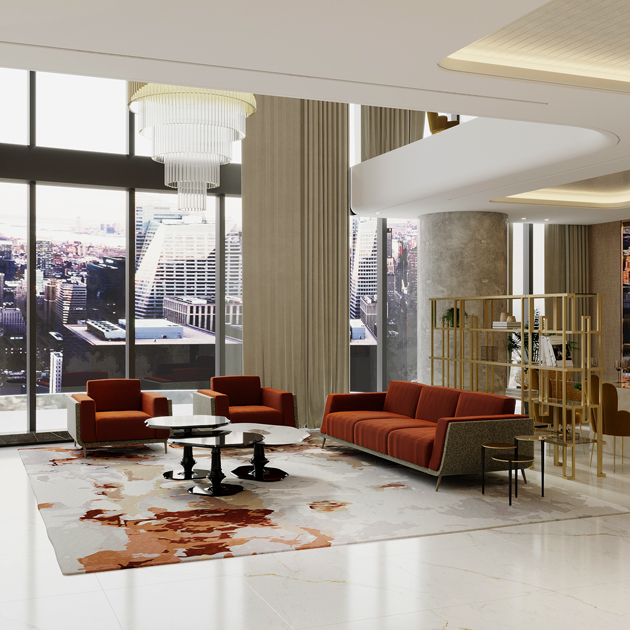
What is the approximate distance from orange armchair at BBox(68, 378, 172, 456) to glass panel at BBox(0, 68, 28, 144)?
129 inches

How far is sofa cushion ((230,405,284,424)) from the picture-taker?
341 inches

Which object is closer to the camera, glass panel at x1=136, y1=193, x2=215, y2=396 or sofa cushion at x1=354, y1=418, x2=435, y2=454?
sofa cushion at x1=354, y1=418, x2=435, y2=454

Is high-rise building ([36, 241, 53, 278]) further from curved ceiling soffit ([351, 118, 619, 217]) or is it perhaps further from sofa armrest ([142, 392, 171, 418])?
curved ceiling soffit ([351, 118, 619, 217])

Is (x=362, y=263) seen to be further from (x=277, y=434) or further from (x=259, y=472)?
(x=259, y=472)

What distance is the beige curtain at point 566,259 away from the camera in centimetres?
1191

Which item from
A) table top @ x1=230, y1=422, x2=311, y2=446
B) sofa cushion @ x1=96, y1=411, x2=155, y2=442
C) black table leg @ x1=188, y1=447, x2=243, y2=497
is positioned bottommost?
black table leg @ x1=188, y1=447, x2=243, y2=497

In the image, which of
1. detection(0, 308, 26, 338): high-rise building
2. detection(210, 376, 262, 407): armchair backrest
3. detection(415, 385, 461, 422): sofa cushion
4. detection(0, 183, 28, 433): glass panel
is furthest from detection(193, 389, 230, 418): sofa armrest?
detection(0, 308, 26, 338): high-rise building

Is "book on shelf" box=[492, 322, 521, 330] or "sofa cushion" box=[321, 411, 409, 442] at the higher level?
"book on shelf" box=[492, 322, 521, 330]

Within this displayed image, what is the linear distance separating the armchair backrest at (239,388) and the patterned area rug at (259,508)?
140cm

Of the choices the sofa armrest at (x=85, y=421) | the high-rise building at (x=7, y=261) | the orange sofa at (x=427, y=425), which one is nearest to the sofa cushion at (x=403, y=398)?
the orange sofa at (x=427, y=425)

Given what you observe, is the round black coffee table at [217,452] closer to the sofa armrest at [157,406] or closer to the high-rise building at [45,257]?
the sofa armrest at [157,406]

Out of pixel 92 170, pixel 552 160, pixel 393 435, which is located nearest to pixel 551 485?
pixel 393 435

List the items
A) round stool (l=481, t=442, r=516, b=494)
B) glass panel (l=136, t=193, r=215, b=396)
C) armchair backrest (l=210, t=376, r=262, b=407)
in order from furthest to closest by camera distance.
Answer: glass panel (l=136, t=193, r=215, b=396), armchair backrest (l=210, t=376, r=262, b=407), round stool (l=481, t=442, r=516, b=494)

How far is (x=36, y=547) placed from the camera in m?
4.99
